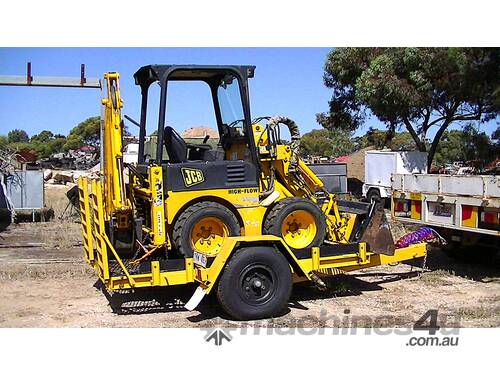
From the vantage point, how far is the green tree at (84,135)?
64.0 m

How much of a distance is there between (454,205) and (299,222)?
2.57 m

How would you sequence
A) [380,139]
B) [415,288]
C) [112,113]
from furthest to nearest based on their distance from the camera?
[380,139], [415,288], [112,113]

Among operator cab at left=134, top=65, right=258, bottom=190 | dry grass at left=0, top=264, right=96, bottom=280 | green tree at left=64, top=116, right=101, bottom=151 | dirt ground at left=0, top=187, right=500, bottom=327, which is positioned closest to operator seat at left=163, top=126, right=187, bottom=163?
operator cab at left=134, top=65, right=258, bottom=190

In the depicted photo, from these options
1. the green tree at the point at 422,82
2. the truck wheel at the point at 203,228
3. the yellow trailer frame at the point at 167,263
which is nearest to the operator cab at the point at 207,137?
the truck wheel at the point at 203,228

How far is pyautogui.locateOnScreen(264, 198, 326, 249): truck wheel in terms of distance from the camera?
7121 millimetres

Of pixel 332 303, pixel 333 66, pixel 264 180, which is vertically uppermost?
pixel 333 66

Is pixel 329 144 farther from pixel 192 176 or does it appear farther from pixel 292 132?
pixel 192 176

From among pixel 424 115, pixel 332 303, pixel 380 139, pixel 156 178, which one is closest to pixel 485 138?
Answer: pixel 424 115

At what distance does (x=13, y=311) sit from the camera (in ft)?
23.0

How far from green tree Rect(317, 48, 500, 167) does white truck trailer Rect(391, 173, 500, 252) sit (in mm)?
9919

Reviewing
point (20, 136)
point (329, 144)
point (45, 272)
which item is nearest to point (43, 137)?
point (20, 136)

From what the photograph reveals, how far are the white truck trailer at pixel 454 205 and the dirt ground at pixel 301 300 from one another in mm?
644

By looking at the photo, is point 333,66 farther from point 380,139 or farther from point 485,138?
point 380,139

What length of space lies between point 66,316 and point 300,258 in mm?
2781
